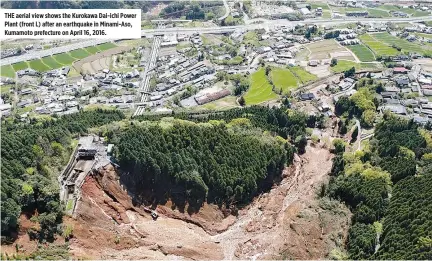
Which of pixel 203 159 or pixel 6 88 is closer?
→ pixel 203 159

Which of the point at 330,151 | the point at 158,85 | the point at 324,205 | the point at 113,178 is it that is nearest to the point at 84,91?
the point at 158,85

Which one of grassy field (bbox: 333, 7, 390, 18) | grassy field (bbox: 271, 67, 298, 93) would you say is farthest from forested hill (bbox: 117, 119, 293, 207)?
grassy field (bbox: 333, 7, 390, 18)

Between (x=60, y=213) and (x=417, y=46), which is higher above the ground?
(x=417, y=46)

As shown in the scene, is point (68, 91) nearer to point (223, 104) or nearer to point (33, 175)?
point (223, 104)

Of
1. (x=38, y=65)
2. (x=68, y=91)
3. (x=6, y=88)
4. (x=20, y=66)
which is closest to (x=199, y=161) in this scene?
(x=68, y=91)

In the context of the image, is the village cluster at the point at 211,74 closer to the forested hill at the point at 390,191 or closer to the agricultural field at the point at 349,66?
the agricultural field at the point at 349,66

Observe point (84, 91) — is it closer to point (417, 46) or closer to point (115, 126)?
point (115, 126)

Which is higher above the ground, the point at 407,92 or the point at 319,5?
the point at 319,5
